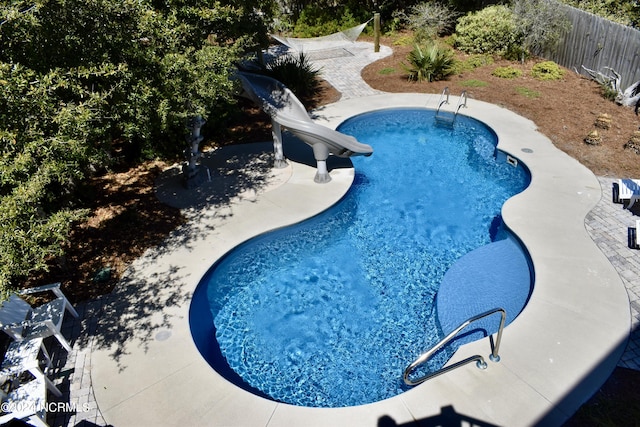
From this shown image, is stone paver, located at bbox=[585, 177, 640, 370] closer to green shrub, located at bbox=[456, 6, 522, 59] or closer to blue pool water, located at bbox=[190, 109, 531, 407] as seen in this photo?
blue pool water, located at bbox=[190, 109, 531, 407]

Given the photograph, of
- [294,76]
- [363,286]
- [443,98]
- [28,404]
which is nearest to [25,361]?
[28,404]

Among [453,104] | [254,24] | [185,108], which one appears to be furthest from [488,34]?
Result: [185,108]

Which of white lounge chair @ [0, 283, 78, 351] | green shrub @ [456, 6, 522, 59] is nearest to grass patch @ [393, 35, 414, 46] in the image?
green shrub @ [456, 6, 522, 59]

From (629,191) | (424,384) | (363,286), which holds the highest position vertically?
(629,191)

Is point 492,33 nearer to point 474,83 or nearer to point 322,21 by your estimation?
point 474,83

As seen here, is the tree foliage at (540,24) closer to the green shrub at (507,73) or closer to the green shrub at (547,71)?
the green shrub at (547,71)

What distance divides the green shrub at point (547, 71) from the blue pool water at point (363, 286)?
24.6 ft

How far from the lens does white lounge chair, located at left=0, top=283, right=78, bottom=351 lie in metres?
7.04

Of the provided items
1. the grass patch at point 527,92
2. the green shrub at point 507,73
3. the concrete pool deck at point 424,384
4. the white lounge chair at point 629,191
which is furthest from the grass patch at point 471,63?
the white lounge chair at point 629,191

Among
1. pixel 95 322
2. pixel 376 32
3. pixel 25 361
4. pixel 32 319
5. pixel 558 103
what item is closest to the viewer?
pixel 25 361

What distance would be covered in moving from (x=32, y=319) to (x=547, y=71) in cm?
2021

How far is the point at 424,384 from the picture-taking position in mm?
6645

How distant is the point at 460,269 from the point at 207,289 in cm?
568

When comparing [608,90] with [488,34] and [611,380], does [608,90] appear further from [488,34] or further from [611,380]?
[611,380]
